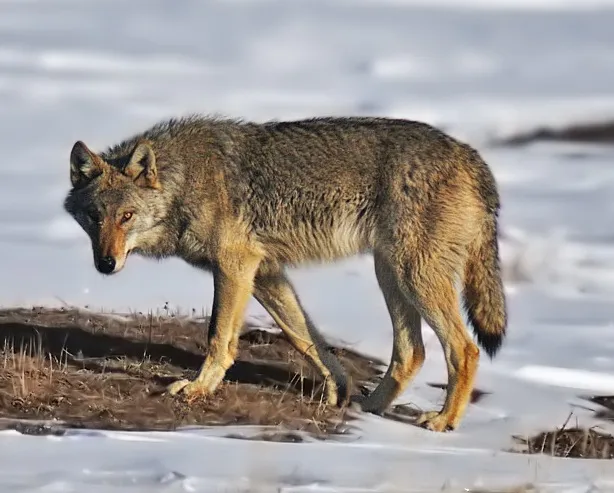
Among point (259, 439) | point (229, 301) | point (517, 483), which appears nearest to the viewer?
point (517, 483)

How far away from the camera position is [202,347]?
376 inches

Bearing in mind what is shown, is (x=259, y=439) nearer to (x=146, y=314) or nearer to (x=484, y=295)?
(x=484, y=295)

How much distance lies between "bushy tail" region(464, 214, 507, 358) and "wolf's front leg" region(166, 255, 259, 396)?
1.41 metres

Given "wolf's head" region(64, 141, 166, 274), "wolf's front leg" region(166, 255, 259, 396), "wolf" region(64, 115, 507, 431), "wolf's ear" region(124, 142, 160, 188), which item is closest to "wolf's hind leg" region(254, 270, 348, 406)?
"wolf" region(64, 115, 507, 431)

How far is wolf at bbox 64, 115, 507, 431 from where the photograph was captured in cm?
816

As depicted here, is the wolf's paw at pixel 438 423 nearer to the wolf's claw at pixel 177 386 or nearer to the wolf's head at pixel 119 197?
the wolf's claw at pixel 177 386

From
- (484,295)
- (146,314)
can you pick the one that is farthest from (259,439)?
(146,314)

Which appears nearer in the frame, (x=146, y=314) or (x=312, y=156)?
(x=312, y=156)

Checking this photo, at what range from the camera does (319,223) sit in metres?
8.51

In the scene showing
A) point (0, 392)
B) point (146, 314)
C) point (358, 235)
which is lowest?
point (0, 392)

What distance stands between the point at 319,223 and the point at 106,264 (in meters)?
1.43

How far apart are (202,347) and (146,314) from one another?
0.96 metres

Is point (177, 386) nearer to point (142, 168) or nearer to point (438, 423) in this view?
point (142, 168)

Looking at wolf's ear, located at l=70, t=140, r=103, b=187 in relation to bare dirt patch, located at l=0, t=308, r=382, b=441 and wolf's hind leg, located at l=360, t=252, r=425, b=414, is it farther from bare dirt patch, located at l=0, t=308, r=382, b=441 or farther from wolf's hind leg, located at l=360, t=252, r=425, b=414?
wolf's hind leg, located at l=360, t=252, r=425, b=414
